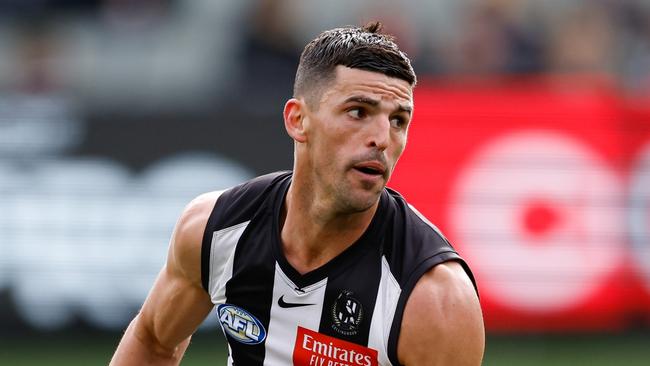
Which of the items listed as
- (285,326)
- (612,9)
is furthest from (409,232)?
(612,9)

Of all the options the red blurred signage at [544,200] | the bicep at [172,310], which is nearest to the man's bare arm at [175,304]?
the bicep at [172,310]

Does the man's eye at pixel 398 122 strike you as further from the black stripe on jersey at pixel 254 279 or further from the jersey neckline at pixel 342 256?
the black stripe on jersey at pixel 254 279

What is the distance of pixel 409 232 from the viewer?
5.13 meters

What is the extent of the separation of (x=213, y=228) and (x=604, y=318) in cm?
630

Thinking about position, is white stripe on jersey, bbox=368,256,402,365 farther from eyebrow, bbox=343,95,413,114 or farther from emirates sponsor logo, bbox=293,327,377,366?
eyebrow, bbox=343,95,413,114

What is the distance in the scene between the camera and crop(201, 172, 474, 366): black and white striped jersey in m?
4.99

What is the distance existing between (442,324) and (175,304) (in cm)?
144

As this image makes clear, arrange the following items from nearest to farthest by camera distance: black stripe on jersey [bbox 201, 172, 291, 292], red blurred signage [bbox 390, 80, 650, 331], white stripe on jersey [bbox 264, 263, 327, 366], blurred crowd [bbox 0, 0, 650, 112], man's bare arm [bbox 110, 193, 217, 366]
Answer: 1. white stripe on jersey [bbox 264, 263, 327, 366]
2. black stripe on jersey [bbox 201, 172, 291, 292]
3. man's bare arm [bbox 110, 193, 217, 366]
4. red blurred signage [bbox 390, 80, 650, 331]
5. blurred crowd [bbox 0, 0, 650, 112]

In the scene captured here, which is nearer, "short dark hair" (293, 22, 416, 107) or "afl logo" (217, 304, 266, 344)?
"short dark hair" (293, 22, 416, 107)

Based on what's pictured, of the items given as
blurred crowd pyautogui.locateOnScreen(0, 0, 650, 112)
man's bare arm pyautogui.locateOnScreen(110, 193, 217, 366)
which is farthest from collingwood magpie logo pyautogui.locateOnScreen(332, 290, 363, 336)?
blurred crowd pyautogui.locateOnScreen(0, 0, 650, 112)

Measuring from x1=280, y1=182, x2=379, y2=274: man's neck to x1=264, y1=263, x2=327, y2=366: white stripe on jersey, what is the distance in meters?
0.09

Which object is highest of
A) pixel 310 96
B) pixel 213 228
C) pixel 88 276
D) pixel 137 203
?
pixel 310 96

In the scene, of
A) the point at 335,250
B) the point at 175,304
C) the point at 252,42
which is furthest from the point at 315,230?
the point at 252,42

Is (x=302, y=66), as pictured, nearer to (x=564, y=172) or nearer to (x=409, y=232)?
(x=409, y=232)
